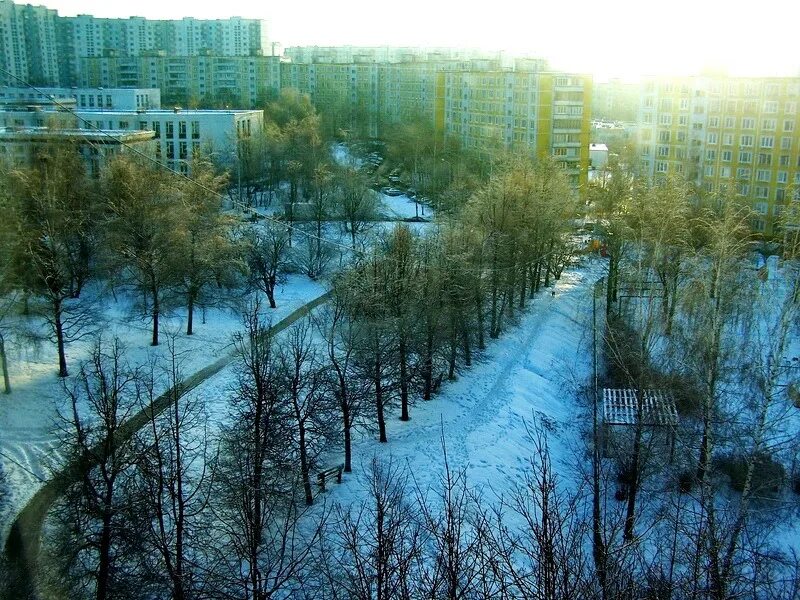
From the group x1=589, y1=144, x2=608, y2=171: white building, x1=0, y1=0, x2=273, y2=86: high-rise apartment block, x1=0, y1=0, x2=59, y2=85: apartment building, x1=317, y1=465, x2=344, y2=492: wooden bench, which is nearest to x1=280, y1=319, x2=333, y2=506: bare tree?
x1=317, y1=465, x2=344, y2=492: wooden bench

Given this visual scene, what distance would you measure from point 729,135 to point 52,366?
62.1 feet

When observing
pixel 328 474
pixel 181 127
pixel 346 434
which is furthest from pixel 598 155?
pixel 328 474

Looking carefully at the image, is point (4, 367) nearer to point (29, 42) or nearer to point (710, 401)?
point (710, 401)

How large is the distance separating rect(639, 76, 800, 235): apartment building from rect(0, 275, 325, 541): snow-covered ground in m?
12.2

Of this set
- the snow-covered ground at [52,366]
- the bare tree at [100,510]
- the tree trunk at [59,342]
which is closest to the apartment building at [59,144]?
the snow-covered ground at [52,366]

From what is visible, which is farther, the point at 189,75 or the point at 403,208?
the point at 189,75

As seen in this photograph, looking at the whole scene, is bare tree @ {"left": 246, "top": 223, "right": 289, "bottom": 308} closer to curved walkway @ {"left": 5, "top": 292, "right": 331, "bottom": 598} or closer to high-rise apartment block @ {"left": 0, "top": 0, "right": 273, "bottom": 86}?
curved walkway @ {"left": 5, "top": 292, "right": 331, "bottom": 598}

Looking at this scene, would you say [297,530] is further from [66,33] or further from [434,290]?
[66,33]

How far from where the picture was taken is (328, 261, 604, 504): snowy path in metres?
9.75

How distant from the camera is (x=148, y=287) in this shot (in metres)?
13.3

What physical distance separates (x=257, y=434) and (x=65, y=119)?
537 inches

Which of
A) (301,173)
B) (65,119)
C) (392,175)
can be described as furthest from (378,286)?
(392,175)

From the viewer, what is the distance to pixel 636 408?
33.3ft

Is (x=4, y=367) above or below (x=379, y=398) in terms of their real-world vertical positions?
above
